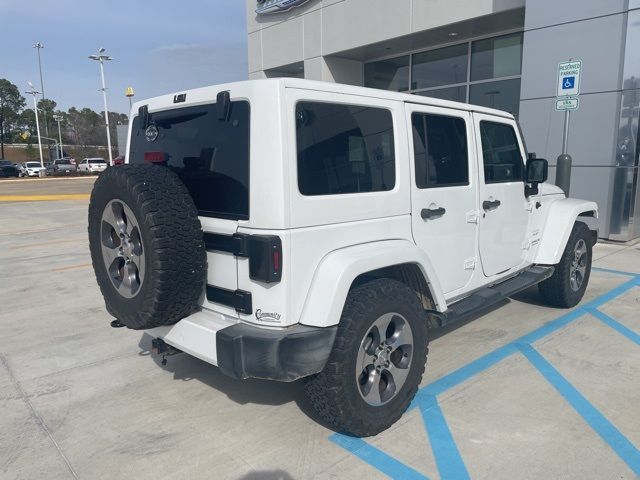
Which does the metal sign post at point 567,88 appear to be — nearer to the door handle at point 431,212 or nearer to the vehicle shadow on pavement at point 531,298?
the vehicle shadow on pavement at point 531,298

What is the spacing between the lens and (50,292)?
6578mm

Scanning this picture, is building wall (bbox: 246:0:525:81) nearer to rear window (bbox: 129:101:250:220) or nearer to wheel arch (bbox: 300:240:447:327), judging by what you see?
wheel arch (bbox: 300:240:447:327)

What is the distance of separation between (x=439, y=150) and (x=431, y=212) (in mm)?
471

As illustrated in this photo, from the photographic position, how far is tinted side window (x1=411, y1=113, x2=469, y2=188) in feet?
11.1

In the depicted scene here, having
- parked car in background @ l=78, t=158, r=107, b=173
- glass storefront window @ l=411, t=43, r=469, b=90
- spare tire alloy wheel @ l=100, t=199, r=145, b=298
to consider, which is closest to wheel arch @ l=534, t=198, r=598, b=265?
spare tire alloy wheel @ l=100, t=199, r=145, b=298

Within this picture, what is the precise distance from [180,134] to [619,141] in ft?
27.1

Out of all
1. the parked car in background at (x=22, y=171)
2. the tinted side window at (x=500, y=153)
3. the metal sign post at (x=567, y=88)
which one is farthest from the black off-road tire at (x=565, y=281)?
the parked car in background at (x=22, y=171)

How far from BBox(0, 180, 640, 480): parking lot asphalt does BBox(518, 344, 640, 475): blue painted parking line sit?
0.01 meters

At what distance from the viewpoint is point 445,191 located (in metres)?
3.58

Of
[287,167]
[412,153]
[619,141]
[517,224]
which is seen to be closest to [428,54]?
[619,141]

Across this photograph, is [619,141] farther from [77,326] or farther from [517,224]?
[77,326]

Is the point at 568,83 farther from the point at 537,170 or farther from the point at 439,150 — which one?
the point at 439,150

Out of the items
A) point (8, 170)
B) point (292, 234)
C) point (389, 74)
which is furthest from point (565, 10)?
point (8, 170)

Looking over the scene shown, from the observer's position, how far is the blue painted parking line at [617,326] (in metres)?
4.55
